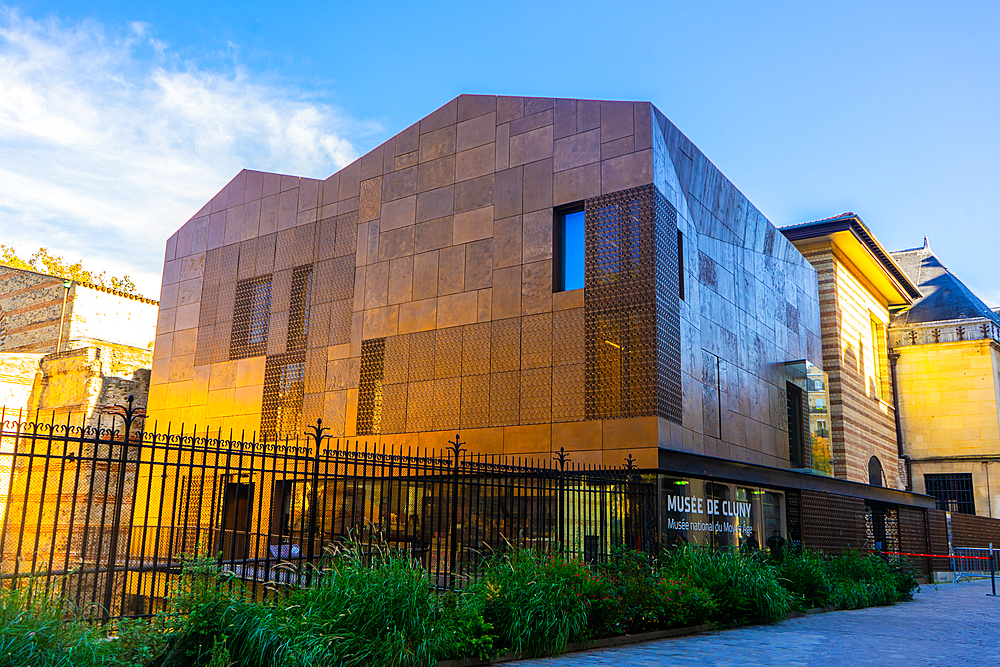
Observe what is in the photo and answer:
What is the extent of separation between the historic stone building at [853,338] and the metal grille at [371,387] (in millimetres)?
16709

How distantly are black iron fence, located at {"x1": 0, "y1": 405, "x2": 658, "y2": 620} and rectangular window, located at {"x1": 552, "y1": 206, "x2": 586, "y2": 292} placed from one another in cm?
433

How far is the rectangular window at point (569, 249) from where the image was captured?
18750 millimetres

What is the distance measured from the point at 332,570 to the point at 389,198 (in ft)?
52.8

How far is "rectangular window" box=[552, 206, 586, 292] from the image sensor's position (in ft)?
61.5

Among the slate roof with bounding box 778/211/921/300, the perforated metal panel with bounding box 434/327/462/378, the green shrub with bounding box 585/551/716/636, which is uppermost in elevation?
the slate roof with bounding box 778/211/921/300

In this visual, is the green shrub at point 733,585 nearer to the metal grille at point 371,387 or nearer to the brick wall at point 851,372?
the metal grille at point 371,387

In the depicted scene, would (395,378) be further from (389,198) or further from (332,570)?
(332,570)

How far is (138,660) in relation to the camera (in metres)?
6.41

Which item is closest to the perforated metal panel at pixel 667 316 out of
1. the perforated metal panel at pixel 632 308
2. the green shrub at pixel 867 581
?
the perforated metal panel at pixel 632 308

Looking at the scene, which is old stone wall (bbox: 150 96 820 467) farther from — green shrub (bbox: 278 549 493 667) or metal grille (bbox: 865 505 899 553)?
green shrub (bbox: 278 549 493 667)

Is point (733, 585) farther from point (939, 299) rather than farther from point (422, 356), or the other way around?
point (939, 299)

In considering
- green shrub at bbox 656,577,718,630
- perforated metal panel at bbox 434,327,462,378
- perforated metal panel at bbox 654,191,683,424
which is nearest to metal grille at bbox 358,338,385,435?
perforated metal panel at bbox 434,327,462,378

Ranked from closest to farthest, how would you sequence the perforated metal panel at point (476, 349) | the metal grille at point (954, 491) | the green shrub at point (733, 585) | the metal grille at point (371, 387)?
the green shrub at point (733, 585) → the perforated metal panel at point (476, 349) → the metal grille at point (371, 387) → the metal grille at point (954, 491)

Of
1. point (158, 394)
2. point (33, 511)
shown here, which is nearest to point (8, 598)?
point (33, 511)
